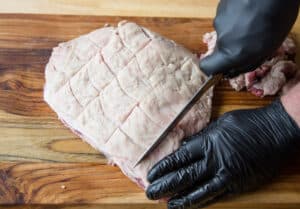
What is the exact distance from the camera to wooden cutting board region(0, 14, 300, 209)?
74.4 inches

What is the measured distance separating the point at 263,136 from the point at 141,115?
43 cm

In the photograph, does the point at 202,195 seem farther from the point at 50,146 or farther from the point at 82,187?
the point at 50,146

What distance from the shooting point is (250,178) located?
1872mm

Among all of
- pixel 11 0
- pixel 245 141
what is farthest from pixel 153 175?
pixel 11 0

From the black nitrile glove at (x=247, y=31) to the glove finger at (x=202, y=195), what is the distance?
0.38 metres

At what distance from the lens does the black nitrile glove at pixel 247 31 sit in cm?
167

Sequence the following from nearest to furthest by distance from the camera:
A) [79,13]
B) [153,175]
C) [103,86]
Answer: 1. [153,175]
2. [103,86]
3. [79,13]

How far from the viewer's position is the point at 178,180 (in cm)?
184

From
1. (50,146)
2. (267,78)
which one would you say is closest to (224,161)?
(267,78)

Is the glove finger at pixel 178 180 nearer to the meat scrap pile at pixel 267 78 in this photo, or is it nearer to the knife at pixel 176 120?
the knife at pixel 176 120

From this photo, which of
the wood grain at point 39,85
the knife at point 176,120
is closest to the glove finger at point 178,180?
the knife at point 176,120

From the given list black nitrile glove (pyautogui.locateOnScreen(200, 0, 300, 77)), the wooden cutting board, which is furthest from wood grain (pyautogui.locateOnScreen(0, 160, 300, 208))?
black nitrile glove (pyautogui.locateOnScreen(200, 0, 300, 77))

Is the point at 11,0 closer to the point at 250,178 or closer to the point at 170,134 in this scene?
the point at 170,134

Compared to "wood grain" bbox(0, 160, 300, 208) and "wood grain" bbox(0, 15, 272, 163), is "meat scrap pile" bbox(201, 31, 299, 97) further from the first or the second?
"wood grain" bbox(0, 160, 300, 208)
